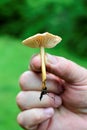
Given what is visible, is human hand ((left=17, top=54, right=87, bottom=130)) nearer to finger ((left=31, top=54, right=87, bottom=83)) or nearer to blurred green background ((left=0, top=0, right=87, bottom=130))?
finger ((left=31, top=54, right=87, bottom=83))

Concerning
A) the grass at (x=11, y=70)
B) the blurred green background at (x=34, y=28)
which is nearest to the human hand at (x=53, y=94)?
the grass at (x=11, y=70)

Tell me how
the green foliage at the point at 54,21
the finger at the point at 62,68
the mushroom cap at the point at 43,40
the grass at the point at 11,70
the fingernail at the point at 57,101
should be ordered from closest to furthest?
the mushroom cap at the point at 43,40 → the finger at the point at 62,68 → the fingernail at the point at 57,101 → the grass at the point at 11,70 → the green foliage at the point at 54,21

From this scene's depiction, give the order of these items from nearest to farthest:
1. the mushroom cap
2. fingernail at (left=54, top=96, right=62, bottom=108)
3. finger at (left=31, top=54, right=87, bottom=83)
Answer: the mushroom cap, finger at (left=31, top=54, right=87, bottom=83), fingernail at (left=54, top=96, right=62, bottom=108)

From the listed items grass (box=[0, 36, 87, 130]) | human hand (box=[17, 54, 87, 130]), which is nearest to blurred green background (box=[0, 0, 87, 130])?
grass (box=[0, 36, 87, 130])

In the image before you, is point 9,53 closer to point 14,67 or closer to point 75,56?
point 14,67

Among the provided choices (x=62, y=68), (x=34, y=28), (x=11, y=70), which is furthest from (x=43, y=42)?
(x=34, y=28)

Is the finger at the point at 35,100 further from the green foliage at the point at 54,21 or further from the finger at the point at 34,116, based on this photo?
the green foliage at the point at 54,21

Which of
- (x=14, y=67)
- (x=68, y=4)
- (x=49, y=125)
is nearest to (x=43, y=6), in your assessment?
(x=68, y=4)

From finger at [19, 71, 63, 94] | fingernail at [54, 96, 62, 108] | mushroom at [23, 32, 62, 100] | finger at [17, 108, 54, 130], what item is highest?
mushroom at [23, 32, 62, 100]
